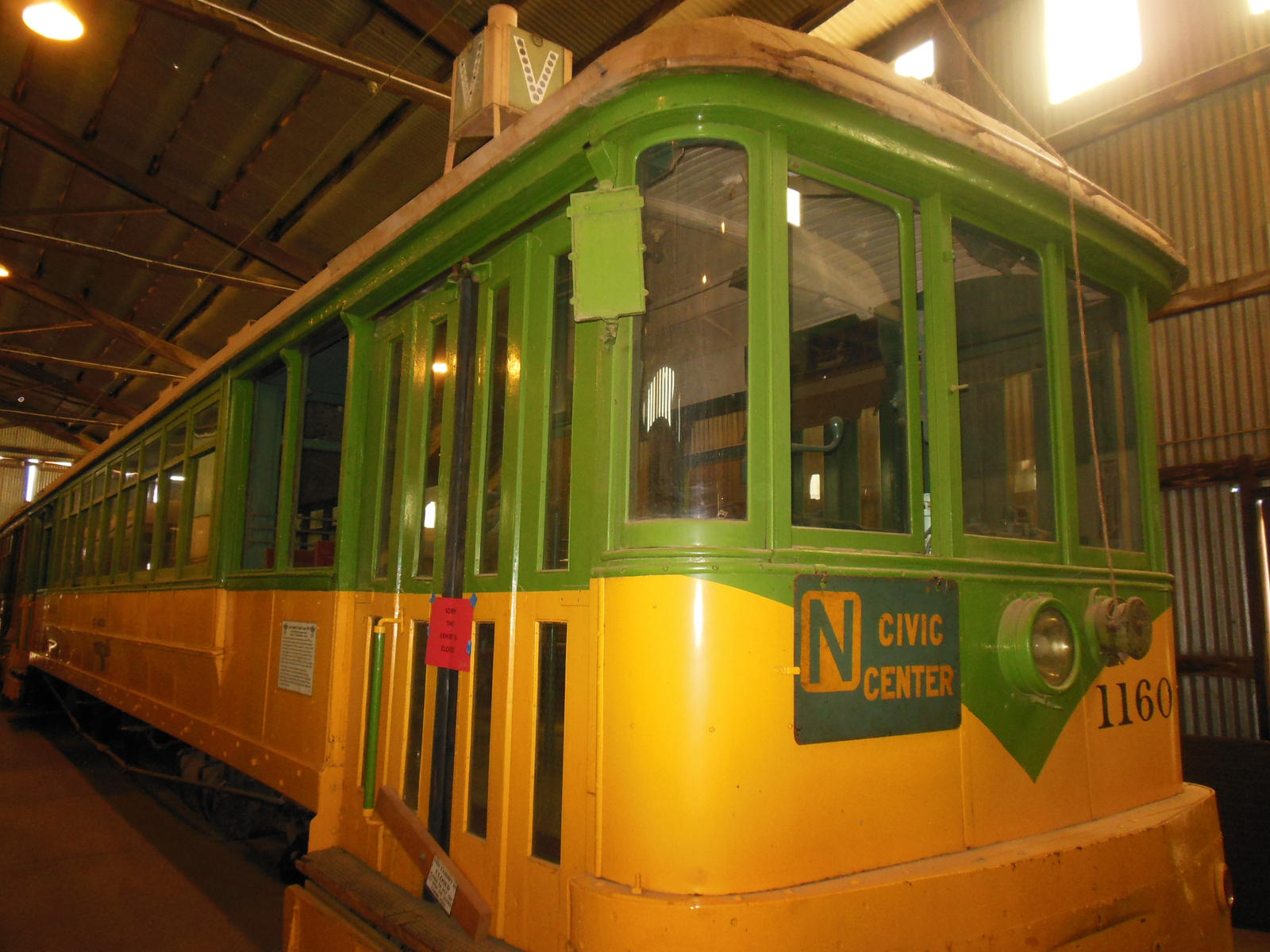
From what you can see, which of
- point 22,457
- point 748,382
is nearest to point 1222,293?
point 748,382

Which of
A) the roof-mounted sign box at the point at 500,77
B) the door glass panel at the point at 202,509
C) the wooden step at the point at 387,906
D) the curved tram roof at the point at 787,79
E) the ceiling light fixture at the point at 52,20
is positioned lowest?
the wooden step at the point at 387,906

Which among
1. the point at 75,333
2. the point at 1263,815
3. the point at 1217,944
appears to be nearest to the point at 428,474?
the point at 1217,944

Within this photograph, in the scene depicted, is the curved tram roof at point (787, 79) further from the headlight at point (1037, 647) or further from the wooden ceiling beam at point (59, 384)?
the wooden ceiling beam at point (59, 384)

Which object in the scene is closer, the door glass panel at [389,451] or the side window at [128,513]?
the door glass panel at [389,451]

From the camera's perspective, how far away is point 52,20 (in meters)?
5.50

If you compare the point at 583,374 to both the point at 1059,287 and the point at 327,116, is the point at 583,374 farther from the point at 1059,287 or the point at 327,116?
the point at 327,116

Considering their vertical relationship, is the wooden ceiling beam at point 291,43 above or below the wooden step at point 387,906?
above

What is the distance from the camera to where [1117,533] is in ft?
8.51

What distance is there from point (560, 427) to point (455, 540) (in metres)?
0.55

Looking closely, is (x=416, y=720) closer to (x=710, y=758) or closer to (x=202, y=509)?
(x=710, y=758)

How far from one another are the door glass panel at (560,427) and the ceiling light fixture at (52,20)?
5154mm

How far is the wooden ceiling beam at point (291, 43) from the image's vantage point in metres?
5.76

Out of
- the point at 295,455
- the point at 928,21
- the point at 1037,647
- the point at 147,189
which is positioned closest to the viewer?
the point at 1037,647

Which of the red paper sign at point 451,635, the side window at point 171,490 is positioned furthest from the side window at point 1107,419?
the side window at point 171,490
